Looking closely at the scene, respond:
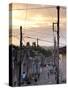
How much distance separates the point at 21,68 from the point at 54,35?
53cm

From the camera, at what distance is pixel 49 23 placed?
2930mm

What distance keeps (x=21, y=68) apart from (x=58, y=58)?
45 cm

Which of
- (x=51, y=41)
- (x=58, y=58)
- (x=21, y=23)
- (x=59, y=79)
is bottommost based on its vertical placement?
(x=59, y=79)

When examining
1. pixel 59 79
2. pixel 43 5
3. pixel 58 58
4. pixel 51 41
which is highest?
pixel 43 5

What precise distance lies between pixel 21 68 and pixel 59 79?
472 mm

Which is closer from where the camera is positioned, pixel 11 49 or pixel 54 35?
pixel 11 49

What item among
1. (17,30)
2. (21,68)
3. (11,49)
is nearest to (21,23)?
(17,30)

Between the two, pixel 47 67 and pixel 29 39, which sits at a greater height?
pixel 29 39

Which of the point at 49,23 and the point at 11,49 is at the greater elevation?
the point at 49,23

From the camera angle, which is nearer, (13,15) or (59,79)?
(13,15)

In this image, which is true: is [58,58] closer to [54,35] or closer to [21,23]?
[54,35]

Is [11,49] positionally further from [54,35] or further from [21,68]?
[54,35]

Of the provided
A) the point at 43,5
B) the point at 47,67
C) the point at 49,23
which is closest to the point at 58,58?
the point at 47,67

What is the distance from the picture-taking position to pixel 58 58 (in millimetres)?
2957
